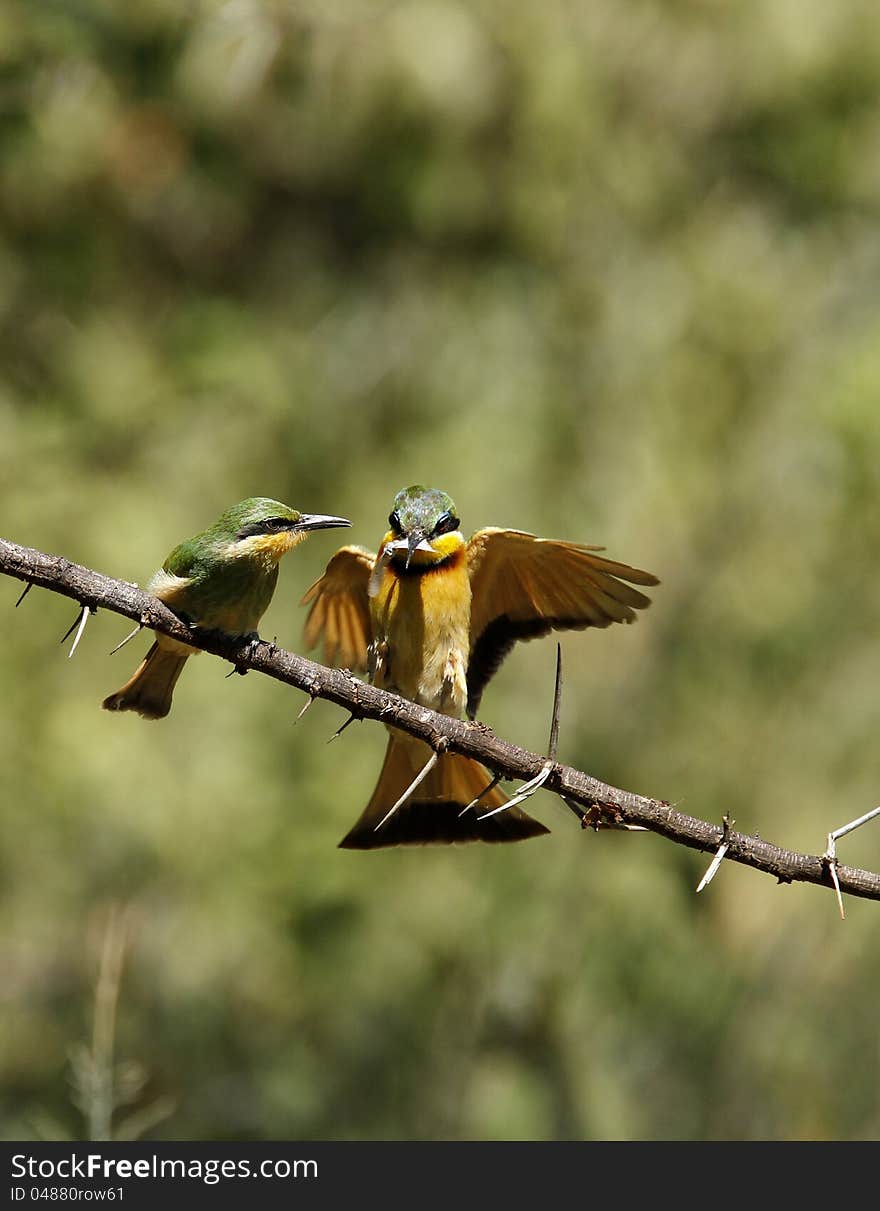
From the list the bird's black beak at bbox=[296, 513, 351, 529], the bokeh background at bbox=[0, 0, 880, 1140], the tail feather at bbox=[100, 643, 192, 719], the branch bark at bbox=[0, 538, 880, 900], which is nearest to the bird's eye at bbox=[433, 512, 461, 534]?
the bird's black beak at bbox=[296, 513, 351, 529]

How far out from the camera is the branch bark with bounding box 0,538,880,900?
185cm

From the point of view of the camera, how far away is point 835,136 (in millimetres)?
5930

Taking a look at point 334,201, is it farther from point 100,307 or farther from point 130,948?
point 130,948

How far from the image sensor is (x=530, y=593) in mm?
2918

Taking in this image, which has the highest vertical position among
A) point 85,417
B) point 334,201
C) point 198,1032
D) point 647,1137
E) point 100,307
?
point 334,201

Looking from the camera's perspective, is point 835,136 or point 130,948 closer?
point 130,948

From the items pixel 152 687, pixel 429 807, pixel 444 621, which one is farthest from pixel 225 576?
pixel 429 807

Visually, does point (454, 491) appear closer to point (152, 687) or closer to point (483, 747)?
point (152, 687)

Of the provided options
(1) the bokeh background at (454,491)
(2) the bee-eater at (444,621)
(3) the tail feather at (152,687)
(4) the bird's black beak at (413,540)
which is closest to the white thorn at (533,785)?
(3) the tail feather at (152,687)

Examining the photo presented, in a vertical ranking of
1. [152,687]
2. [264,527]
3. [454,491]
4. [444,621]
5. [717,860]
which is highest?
[454,491]

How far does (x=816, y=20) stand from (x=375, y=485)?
2647 millimetres

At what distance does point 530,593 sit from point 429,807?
0.49 meters

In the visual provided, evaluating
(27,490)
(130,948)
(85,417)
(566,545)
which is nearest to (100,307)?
(85,417)

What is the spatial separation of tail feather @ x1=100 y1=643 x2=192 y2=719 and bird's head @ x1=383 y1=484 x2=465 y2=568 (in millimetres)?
626
